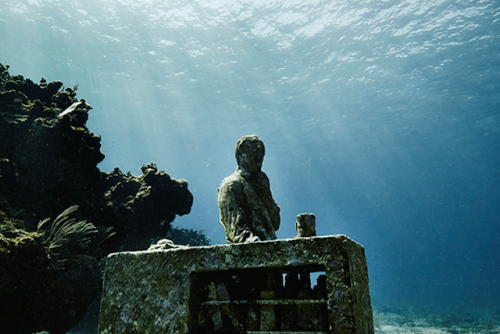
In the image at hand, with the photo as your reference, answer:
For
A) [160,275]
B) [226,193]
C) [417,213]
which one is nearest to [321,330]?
[160,275]

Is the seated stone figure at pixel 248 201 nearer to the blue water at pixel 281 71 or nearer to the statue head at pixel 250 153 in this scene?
the statue head at pixel 250 153

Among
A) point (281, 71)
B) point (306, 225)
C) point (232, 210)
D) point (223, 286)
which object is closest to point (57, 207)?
point (232, 210)

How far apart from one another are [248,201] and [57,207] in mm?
9327

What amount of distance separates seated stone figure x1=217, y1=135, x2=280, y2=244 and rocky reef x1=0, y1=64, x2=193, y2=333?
17.6ft

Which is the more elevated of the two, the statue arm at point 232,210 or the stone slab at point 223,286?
the statue arm at point 232,210

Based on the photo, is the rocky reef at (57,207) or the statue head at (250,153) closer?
the statue head at (250,153)

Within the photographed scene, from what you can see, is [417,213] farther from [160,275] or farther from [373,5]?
[160,275]

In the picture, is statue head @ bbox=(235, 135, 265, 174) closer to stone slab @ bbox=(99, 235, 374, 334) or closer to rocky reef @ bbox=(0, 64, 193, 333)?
stone slab @ bbox=(99, 235, 374, 334)

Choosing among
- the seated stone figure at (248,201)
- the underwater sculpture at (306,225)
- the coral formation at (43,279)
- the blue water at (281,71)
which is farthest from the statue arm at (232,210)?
the blue water at (281,71)

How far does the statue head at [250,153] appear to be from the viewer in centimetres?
361

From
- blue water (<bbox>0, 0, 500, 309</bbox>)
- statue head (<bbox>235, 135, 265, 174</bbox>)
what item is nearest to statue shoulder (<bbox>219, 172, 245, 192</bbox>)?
statue head (<bbox>235, 135, 265, 174</bbox>)

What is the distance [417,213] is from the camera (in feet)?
443

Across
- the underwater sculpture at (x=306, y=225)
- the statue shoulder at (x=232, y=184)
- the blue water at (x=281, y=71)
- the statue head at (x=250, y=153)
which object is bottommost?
the underwater sculpture at (x=306, y=225)

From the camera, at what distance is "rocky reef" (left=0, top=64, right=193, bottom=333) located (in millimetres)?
6684
